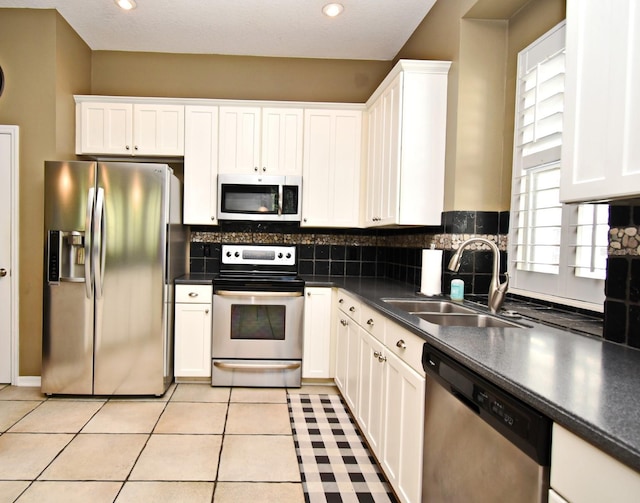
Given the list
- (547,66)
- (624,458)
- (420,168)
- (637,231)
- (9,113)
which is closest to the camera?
(624,458)

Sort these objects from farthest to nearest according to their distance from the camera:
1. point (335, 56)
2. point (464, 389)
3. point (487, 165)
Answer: point (335, 56)
point (487, 165)
point (464, 389)

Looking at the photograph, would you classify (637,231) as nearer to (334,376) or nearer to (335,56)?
(334,376)

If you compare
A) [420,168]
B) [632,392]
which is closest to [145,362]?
[420,168]

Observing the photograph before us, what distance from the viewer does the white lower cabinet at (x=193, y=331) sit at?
335cm

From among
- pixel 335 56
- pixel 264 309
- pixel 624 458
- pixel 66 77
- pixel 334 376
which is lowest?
pixel 334 376

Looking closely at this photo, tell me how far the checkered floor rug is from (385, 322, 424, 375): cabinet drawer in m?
0.69

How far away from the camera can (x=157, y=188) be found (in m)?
3.06

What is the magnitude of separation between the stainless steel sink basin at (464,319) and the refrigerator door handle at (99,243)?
7.24ft

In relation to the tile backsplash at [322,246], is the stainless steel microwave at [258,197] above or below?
above

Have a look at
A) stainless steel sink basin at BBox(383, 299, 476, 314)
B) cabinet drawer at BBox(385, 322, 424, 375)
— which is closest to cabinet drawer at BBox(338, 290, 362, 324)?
stainless steel sink basin at BBox(383, 299, 476, 314)

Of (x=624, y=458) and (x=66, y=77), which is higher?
(x=66, y=77)

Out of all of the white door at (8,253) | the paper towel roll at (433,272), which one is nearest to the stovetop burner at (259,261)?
the paper towel roll at (433,272)

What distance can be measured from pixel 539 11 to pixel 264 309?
8.55ft

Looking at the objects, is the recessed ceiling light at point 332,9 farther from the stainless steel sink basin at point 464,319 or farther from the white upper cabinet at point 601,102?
the stainless steel sink basin at point 464,319
